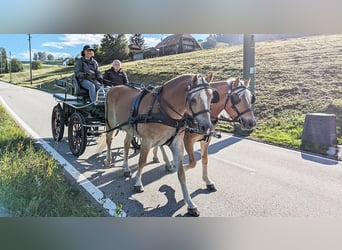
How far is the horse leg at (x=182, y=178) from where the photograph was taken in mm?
2876

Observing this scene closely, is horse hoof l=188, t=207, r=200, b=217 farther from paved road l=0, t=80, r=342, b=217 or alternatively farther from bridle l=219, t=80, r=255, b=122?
bridle l=219, t=80, r=255, b=122

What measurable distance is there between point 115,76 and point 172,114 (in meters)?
1.79

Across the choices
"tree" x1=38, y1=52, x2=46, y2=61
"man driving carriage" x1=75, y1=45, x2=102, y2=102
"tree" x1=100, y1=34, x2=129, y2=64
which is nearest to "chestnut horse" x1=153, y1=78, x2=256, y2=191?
"tree" x1=100, y1=34, x2=129, y2=64

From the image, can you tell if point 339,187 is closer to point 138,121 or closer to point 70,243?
point 138,121

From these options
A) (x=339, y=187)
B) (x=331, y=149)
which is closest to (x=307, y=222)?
(x=339, y=187)

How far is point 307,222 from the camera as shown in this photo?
9.41 ft

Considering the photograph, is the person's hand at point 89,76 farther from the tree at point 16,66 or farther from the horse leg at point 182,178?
the horse leg at point 182,178

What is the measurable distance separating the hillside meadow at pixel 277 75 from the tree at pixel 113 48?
19cm

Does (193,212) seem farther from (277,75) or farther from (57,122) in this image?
(57,122)

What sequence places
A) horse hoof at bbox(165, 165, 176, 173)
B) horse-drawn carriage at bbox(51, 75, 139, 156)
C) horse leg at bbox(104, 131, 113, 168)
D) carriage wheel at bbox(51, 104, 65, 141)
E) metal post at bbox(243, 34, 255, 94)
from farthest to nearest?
carriage wheel at bbox(51, 104, 65, 141), horse-drawn carriage at bbox(51, 75, 139, 156), horse leg at bbox(104, 131, 113, 168), horse hoof at bbox(165, 165, 176, 173), metal post at bbox(243, 34, 255, 94)

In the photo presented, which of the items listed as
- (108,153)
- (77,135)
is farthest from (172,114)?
(77,135)

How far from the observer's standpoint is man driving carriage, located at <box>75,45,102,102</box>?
13.5 feet

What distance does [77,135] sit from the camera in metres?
4.42

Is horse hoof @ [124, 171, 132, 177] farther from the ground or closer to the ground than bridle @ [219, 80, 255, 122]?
closer to the ground
